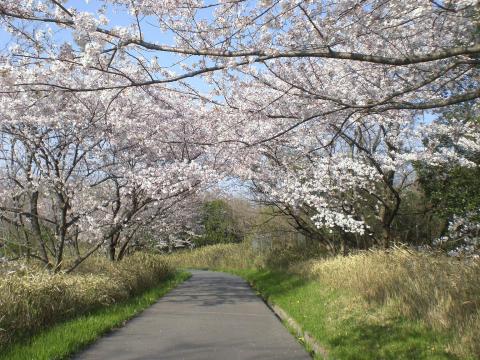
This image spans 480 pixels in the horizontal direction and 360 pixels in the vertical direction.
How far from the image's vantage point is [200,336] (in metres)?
7.89

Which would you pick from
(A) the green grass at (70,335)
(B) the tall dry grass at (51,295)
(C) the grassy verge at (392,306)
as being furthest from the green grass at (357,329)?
(B) the tall dry grass at (51,295)

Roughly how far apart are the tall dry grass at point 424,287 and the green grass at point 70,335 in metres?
4.70

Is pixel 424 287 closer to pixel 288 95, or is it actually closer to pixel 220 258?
pixel 288 95

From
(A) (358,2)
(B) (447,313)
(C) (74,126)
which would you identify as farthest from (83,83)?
(B) (447,313)

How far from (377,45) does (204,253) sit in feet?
90.3

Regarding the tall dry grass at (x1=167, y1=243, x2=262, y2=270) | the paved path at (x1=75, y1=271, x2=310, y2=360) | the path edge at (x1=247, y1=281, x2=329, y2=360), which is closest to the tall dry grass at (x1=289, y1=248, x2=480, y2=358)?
the path edge at (x1=247, y1=281, x2=329, y2=360)

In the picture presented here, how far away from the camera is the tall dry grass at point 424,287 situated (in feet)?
20.9

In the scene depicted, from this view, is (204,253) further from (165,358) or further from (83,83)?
(165,358)

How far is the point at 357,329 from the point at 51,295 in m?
5.15

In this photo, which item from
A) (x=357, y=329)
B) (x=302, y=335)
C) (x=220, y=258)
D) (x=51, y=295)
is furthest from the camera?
(x=220, y=258)

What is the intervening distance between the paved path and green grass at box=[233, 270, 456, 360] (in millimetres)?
475

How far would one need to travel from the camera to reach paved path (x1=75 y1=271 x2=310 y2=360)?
6.63 metres

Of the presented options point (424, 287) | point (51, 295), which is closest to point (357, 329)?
point (424, 287)

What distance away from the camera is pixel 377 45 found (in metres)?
9.45
